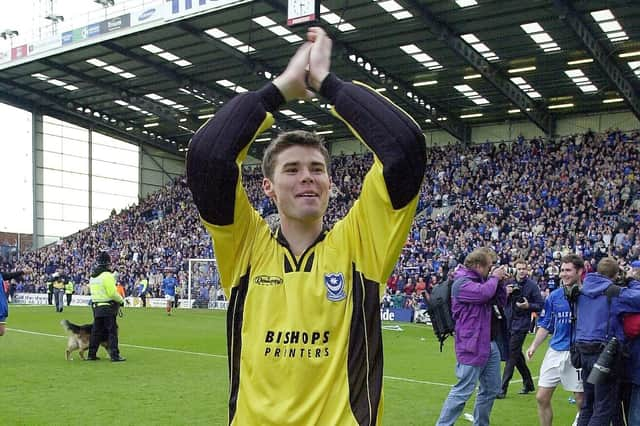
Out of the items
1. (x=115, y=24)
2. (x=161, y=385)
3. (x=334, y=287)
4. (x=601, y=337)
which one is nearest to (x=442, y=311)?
(x=601, y=337)

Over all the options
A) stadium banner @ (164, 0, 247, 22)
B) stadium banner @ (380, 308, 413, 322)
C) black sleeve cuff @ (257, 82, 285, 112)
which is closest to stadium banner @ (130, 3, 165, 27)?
stadium banner @ (164, 0, 247, 22)

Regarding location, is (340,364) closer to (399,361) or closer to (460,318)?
(460,318)

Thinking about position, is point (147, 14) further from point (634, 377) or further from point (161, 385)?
point (634, 377)

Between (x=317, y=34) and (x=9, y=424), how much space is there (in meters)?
7.46

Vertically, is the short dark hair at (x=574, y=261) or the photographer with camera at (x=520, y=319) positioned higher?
the short dark hair at (x=574, y=261)

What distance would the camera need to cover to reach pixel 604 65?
2775 cm

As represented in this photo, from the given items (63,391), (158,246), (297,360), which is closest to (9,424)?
(63,391)

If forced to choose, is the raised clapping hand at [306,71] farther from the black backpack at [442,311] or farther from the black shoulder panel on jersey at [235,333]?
the black backpack at [442,311]

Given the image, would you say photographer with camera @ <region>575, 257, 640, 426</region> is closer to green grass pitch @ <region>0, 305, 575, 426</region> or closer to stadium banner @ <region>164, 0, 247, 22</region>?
green grass pitch @ <region>0, 305, 575, 426</region>

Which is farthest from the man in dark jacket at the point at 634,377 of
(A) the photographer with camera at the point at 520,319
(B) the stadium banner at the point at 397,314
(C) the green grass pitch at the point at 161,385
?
(B) the stadium banner at the point at 397,314

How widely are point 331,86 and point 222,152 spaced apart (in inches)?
19.0

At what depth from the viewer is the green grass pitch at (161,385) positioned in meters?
8.96

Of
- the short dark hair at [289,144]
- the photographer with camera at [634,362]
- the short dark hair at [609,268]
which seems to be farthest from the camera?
the short dark hair at [609,268]

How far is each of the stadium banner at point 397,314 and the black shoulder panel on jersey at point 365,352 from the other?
24.5m
